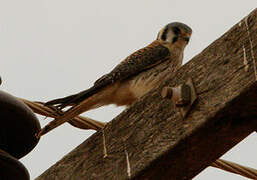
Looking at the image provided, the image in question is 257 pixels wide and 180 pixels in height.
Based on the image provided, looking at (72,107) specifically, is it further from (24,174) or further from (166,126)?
(24,174)

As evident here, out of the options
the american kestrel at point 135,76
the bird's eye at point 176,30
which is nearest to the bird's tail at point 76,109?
the american kestrel at point 135,76

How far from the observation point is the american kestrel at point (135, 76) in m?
3.42

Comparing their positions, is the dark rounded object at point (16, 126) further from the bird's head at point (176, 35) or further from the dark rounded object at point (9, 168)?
the bird's head at point (176, 35)

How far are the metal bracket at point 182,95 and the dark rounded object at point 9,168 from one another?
0.64m

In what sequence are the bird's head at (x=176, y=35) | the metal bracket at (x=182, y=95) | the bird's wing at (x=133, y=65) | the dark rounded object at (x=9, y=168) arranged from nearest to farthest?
the dark rounded object at (x=9, y=168) < the metal bracket at (x=182, y=95) < the bird's wing at (x=133, y=65) < the bird's head at (x=176, y=35)

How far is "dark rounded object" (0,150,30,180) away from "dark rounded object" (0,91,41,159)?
0.08 metres

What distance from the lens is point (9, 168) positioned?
173 centimetres

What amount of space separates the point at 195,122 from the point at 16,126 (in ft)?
2.20

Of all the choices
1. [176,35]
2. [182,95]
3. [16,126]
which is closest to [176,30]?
[176,35]

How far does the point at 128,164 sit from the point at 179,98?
383 millimetres

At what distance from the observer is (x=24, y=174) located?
1.76 m

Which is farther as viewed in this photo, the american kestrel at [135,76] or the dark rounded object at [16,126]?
the american kestrel at [135,76]

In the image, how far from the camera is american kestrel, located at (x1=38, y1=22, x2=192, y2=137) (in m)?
3.42

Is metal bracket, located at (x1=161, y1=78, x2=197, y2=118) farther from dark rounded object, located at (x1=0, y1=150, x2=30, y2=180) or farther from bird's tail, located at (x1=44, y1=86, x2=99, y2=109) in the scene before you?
bird's tail, located at (x1=44, y1=86, x2=99, y2=109)
